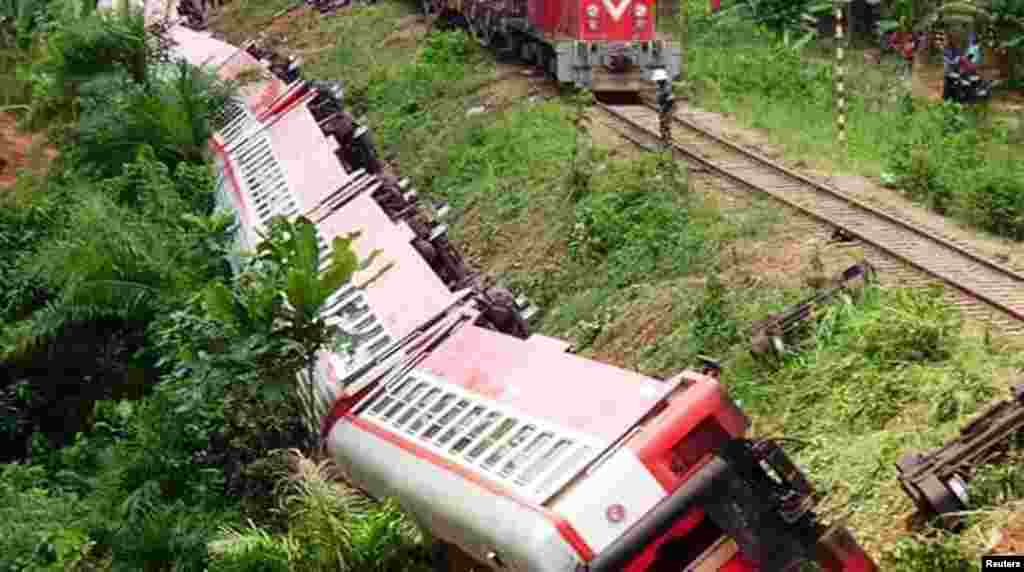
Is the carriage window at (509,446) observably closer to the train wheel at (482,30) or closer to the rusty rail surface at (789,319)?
the rusty rail surface at (789,319)

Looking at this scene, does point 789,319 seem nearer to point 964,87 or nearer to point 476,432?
point 476,432

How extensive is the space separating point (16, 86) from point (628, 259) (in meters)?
21.3

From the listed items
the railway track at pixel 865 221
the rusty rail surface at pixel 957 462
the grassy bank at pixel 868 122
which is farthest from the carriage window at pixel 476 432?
the grassy bank at pixel 868 122

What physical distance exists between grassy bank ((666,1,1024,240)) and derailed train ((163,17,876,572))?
5.89 m

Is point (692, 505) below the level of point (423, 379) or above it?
above

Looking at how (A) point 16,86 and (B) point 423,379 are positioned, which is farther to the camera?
(A) point 16,86

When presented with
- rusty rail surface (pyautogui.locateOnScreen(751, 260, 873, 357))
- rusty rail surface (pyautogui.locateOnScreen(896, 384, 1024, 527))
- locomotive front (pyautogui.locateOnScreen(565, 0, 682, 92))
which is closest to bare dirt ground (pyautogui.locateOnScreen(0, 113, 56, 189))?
locomotive front (pyautogui.locateOnScreen(565, 0, 682, 92))

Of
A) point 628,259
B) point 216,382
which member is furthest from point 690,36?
point 216,382

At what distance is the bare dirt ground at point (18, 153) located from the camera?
26672mm

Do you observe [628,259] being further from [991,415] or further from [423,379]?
[991,415]

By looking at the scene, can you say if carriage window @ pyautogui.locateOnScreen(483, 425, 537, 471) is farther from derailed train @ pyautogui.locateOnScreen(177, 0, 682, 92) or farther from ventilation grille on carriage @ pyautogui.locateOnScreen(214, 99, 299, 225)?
derailed train @ pyautogui.locateOnScreen(177, 0, 682, 92)

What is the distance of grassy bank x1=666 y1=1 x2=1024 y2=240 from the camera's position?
1547cm

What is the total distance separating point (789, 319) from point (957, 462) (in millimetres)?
3159

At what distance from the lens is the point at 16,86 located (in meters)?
31.8
